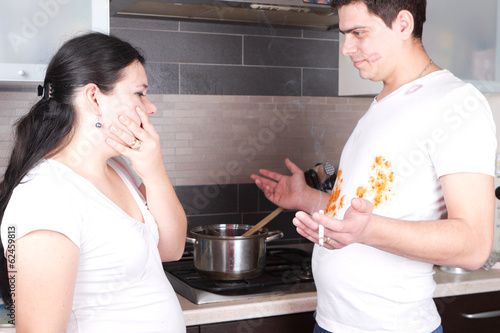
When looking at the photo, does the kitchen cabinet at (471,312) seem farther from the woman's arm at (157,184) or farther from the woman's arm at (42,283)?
the woman's arm at (42,283)

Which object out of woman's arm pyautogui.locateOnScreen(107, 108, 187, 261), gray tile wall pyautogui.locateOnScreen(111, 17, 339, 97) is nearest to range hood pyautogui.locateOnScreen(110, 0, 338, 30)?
gray tile wall pyautogui.locateOnScreen(111, 17, 339, 97)

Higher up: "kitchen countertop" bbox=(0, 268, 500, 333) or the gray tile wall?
the gray tile wall

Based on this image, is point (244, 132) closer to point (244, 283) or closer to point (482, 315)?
point (244, 283)

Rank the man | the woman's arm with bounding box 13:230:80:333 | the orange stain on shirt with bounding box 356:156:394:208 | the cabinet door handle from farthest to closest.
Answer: the cabinet door handle → the orange stain on shirt with bounding box 356:156:394:208 → the man → the woman's arm with bounding box 13:230:80:333

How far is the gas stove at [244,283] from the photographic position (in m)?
1.56

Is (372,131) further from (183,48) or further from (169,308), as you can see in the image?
(183,48)

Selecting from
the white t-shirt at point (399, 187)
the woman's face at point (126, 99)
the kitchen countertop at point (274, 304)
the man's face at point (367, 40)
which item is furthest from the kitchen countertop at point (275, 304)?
the man's face at point (367, 40)

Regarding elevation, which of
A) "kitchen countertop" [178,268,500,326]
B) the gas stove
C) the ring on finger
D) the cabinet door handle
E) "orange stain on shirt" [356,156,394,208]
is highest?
the ring on finger

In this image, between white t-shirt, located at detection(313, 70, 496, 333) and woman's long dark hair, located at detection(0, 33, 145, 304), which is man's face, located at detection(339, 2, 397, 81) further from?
woman's long dark hair, located at detection(0, 33, 145, 304)

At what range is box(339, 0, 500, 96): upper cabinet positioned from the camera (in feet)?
6.38

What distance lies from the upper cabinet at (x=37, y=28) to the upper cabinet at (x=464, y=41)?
0.99 m

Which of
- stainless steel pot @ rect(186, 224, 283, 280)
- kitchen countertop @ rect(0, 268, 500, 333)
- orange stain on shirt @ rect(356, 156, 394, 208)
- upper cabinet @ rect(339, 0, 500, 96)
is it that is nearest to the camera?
orange stain on shirt @ rect(356, 156, 394, 208)

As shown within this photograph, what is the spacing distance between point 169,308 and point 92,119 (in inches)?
17.9

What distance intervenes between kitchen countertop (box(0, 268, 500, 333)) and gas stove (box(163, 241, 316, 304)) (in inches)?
0.9
